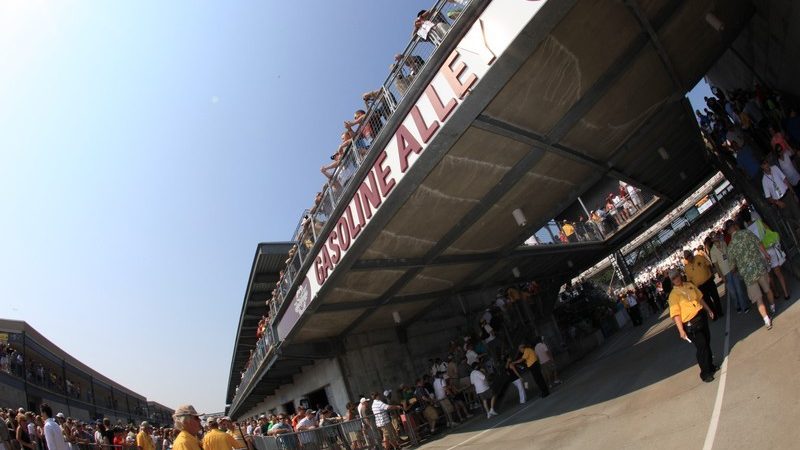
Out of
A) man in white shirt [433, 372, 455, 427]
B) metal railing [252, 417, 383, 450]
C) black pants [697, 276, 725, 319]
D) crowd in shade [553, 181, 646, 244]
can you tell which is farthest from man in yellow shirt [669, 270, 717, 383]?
crowd in shade [553, 181, 646, 244]

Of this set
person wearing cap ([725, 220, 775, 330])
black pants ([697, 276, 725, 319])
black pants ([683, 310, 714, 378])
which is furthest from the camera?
black pants ([697, 276, 725, 319])

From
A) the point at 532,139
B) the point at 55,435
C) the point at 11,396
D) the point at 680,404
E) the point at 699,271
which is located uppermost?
the point at 11,396

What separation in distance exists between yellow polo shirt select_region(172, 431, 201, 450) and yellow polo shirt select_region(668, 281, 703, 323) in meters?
7.17

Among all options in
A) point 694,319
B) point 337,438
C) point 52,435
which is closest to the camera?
point 694,319

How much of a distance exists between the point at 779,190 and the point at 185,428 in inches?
427

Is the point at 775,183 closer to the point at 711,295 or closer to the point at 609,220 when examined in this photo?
the point at 711,295

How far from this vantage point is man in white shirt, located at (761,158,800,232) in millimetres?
8587

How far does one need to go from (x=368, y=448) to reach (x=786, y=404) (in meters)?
9.85

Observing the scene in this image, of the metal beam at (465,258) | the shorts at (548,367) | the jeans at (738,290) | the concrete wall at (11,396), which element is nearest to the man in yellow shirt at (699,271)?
the jeans at (738,290)

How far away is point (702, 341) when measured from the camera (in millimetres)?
6645

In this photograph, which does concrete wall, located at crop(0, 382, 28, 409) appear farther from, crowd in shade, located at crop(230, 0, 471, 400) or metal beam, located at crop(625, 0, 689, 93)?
metal beam, located at crop(625, 0, 689, 93)

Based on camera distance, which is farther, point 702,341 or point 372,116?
point 372,116

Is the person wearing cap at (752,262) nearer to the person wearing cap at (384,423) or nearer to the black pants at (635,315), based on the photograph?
the person wearing cap at (384,423)

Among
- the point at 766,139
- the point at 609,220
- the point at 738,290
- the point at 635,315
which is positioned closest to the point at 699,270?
the point at 738,290
